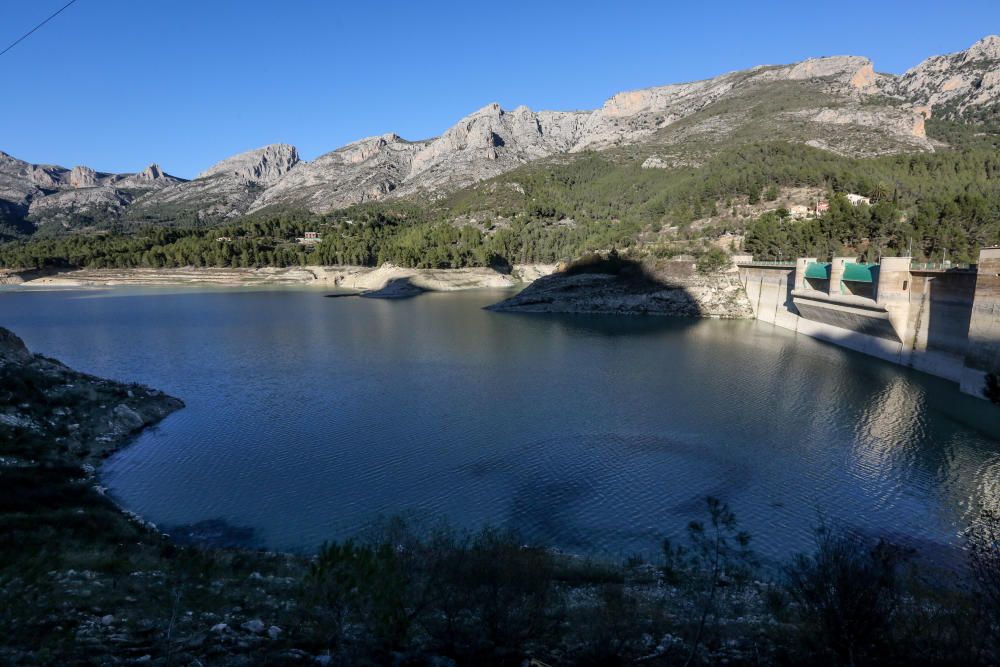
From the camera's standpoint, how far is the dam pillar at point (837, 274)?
40125 mm

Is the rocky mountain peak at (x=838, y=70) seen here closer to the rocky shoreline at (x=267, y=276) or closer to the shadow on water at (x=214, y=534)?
the rocky shoreline at (x=267, y=276)

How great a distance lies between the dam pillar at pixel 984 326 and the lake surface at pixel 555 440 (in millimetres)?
1328

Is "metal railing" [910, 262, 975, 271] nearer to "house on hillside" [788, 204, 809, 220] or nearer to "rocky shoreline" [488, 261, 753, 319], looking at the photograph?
"rocky shoreline" [488, 261, 753, 319]

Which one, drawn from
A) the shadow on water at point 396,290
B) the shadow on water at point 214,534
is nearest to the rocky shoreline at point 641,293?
the shadow on water at point 396,290

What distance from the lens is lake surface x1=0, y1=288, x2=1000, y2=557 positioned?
15266 mm

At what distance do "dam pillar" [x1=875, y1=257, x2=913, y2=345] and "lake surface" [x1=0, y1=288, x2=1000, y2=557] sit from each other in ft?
9.42

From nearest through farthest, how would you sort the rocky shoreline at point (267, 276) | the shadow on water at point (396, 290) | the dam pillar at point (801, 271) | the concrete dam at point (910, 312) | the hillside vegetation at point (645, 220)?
the concrete dam at point (910, 312)
the dam pillar at point (801, 271)
the hillside vegetation at point (645, 220)
the shadow on water at point (396, 290)
the rocky shoreline at point (267, 276)

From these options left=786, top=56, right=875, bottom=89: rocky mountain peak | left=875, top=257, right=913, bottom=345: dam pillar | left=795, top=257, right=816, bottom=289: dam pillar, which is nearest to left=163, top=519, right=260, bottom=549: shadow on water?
left=875, top=257, right=913, bottom=345: dam pillar

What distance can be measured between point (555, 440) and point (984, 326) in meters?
21.0

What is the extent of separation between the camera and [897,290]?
3347cm

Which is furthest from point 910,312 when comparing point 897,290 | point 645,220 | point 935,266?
point 645,220

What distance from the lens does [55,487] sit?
50.3 ft

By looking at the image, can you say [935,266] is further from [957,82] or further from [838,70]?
[957,82]

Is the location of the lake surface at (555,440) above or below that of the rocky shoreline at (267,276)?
below
